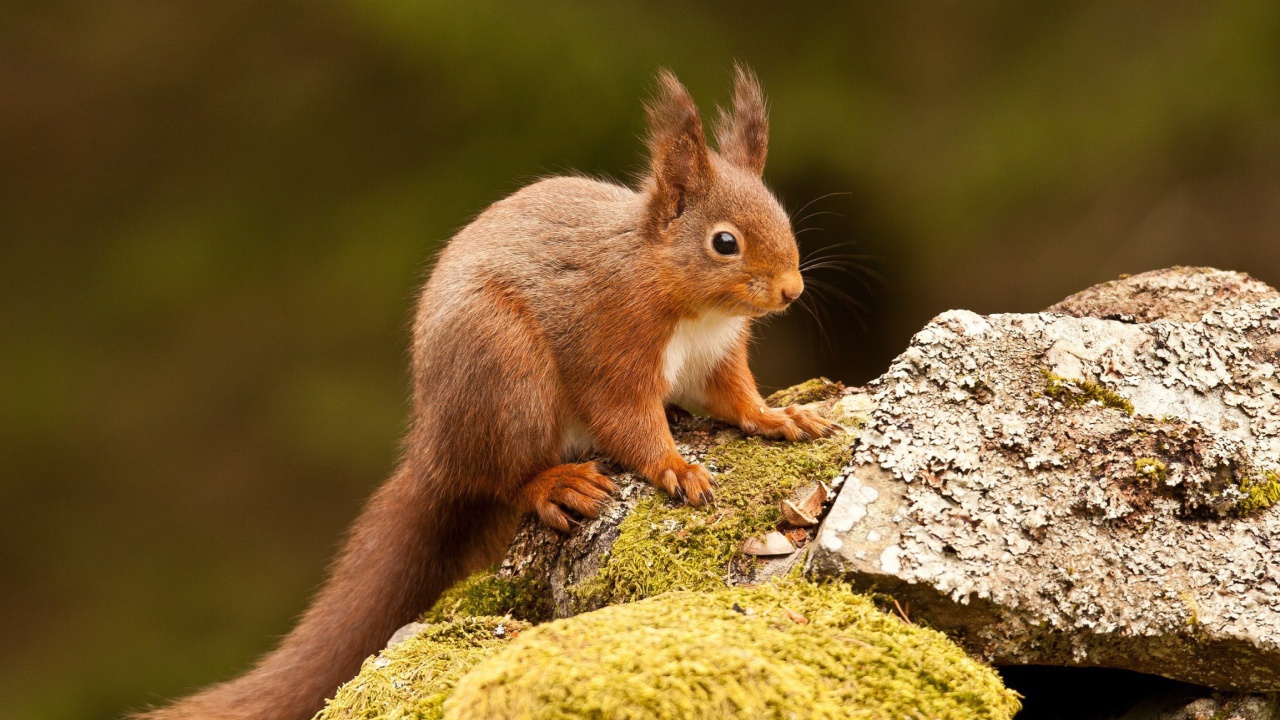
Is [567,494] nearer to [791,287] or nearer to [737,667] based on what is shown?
[791,287]

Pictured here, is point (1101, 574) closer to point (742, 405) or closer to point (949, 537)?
point (949, 537)

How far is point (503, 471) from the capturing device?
2.71 meters

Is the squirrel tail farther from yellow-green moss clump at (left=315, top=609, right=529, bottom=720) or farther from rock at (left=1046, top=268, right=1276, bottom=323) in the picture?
rock at (left=1046, top=268, right=1276, bottom=323)

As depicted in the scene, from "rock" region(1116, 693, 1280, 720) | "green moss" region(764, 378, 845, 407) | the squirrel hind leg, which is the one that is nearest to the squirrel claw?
the squirrel hind leg

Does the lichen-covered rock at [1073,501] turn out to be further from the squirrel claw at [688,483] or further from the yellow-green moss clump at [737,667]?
the squirrel claw at [688,483]

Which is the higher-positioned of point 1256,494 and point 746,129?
point 746,129

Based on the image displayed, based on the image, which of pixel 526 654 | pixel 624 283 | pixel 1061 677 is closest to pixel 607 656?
pixel 526 654

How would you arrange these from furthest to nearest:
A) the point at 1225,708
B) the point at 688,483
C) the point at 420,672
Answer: the point at 688,483 → the point at 420,672 → the point at 1225,708

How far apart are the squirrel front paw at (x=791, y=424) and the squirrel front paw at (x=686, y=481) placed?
0.23 metres

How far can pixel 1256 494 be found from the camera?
2.04 meters

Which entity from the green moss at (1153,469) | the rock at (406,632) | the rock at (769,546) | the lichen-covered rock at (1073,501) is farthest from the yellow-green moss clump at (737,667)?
the rock at (406,632)

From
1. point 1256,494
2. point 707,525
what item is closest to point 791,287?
point 707,525

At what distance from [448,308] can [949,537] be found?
137cm

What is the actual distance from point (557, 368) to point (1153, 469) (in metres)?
1.38
